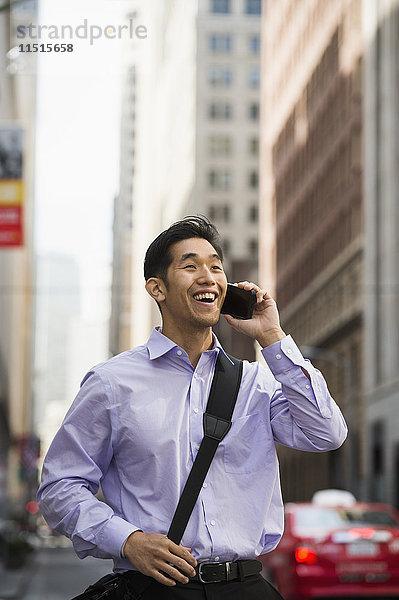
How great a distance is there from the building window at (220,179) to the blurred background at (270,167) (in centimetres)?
20

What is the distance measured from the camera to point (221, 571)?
3422mm

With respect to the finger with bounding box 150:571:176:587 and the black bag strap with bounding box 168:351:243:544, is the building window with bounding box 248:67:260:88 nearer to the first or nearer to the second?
the black bag strap with bounding box 168:351:243:544

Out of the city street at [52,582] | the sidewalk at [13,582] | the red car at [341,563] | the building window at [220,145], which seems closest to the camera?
the red car at [341,563]

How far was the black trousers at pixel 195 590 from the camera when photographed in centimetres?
339

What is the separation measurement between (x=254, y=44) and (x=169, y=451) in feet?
384

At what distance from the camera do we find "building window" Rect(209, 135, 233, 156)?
11431 centimetres

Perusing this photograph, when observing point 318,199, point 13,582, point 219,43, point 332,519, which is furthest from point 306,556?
point 219,43

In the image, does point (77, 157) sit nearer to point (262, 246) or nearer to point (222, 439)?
point (262, 246)

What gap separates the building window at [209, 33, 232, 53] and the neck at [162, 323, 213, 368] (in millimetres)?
114418

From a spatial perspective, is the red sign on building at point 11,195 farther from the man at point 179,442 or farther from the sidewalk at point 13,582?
the man at point 179,442

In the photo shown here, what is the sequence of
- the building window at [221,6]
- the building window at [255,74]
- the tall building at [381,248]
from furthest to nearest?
1. the building window at [221,6]
2. the building window at [255,74]
3. the tall building at [381,248]

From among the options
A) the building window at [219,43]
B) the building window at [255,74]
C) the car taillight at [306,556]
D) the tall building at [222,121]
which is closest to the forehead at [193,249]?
the car taillight at [306,556]

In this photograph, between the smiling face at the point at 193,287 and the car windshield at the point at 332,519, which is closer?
the smiling face at the point at 193,287

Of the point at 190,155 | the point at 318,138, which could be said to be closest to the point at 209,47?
the point at 190,155
